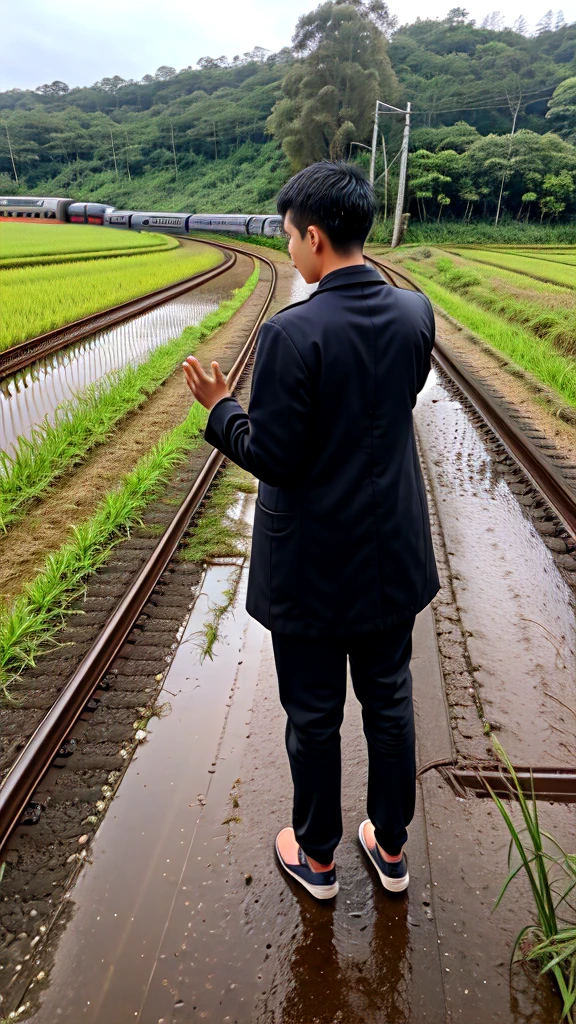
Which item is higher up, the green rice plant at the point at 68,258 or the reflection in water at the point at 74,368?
the green rice plant at the point at 68,258

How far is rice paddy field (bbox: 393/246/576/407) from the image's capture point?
8.41 meters

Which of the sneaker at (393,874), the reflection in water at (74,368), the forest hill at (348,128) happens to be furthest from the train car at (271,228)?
the sneaker at (393,874)

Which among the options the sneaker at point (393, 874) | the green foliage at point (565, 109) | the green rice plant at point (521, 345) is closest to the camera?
the sneaker at point (393, 874)

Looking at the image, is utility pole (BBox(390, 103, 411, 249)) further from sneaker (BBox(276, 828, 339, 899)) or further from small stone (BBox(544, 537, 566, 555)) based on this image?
sneaker (BBox(276, 828, 339, 899))

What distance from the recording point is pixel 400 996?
158 cm

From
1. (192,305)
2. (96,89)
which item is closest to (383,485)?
(192,305)

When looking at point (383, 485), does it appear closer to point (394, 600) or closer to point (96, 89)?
point (394, 600)

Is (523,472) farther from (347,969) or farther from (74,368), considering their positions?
(74,368)

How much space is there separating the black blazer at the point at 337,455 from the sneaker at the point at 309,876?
898mm

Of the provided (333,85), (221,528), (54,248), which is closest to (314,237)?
(221,528)

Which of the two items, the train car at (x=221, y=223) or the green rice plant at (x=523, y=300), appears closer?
the green rice plant at (x=523, y=300)

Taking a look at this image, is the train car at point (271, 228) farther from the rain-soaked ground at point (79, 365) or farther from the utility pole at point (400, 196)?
the rain-soaked ground at point (79, 365)

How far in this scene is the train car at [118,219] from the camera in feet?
158

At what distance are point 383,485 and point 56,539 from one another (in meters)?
3.39
